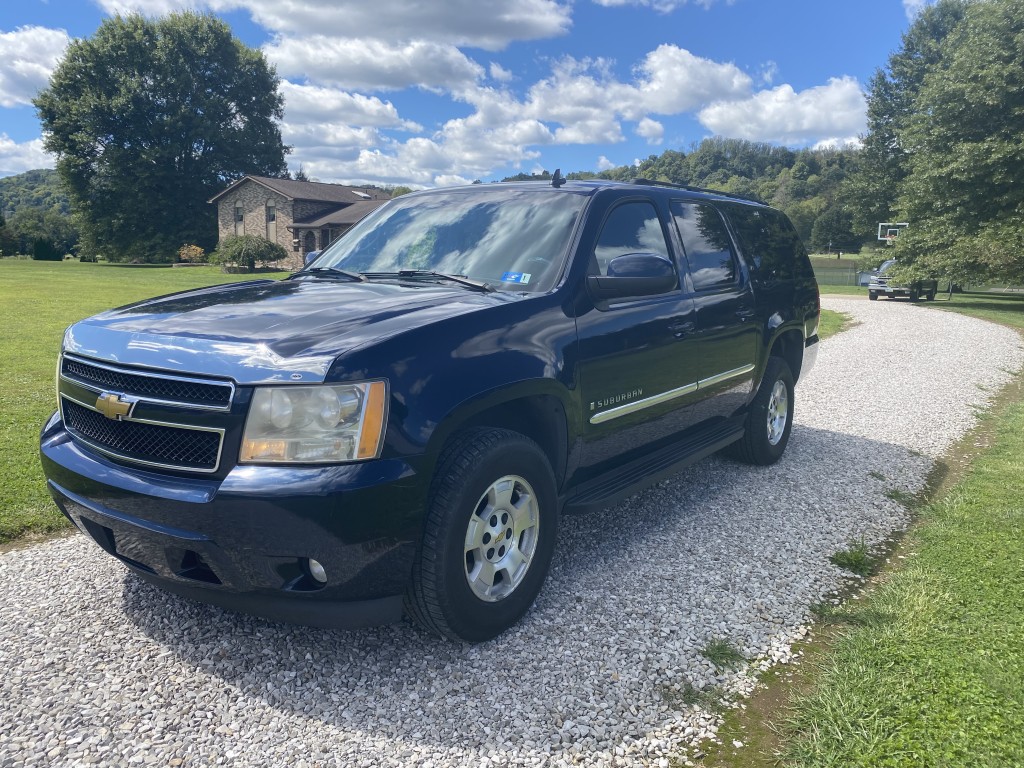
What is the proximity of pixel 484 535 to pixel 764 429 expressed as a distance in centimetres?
343

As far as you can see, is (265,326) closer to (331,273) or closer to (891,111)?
(331,273)

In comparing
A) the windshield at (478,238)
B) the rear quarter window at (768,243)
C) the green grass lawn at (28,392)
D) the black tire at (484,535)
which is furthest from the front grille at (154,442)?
the rear quarter window at (768,243)

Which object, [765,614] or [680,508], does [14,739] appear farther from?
[680,508]

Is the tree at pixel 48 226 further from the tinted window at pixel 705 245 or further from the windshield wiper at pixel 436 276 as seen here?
the tinted window at pixel 705 245

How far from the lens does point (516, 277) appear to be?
3.61m

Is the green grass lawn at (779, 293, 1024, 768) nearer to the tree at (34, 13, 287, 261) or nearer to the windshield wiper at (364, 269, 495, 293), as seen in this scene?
the windshield wiper at (364, 269, 495, 293)

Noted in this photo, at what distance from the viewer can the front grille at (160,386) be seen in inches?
103

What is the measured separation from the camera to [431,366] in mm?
2773

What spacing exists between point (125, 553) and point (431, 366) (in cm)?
147

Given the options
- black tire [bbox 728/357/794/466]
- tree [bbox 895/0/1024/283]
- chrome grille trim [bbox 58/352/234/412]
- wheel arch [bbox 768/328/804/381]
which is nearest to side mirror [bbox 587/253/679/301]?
chrome grille trim [bbox 58/352/234/412]

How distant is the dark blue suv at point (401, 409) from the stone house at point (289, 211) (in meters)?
44.1

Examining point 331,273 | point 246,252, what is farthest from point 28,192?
point 331,273

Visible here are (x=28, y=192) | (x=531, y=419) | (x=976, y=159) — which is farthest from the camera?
(x=28, y=192)

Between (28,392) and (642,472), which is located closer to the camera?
(642,472)
